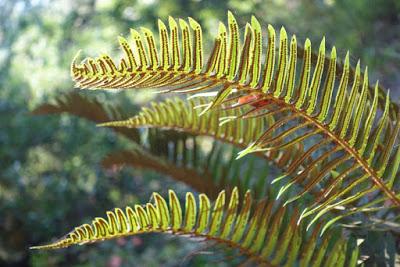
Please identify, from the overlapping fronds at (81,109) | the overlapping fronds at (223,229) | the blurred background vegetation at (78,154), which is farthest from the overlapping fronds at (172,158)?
the blurred background vegetation at (78,154)

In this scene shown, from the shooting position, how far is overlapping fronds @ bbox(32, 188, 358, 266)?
125 cm

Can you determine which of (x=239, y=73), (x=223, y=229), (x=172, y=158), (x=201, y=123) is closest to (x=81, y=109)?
(x=172, y=158)

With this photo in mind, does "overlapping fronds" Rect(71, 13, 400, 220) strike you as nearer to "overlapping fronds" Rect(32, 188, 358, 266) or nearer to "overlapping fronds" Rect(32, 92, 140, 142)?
"overlapping fronds" Rect(32, 188, 358, 266)

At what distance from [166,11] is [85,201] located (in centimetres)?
185

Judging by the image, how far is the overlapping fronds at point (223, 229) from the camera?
125cm

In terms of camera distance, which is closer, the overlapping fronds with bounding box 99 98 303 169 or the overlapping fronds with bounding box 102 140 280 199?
the overlapping fronds with bounding box 99 98 303 169

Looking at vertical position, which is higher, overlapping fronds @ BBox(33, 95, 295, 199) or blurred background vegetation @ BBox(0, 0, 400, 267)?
blurred background vegetation @ BBox(0, 0, 400, 267)

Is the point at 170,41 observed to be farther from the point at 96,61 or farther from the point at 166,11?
the point at 166,11

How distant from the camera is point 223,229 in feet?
4.59

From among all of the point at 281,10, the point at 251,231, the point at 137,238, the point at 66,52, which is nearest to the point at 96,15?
the point at 66,52

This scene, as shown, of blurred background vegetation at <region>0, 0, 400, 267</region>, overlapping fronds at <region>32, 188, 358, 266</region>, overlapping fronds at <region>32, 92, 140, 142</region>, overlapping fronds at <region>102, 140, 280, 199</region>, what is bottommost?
overlapping fronds at <region>32, 188, 358, 266</region>

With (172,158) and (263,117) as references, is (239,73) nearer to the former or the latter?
(263,117)

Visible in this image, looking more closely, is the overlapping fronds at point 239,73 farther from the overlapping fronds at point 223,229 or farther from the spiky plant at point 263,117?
the overlapping fronds at point 223,229

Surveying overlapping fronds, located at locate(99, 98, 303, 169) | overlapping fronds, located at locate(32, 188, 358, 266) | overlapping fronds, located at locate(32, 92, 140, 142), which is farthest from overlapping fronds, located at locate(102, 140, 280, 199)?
overlapping fronds, located at locate(32, 188, 358, 266)
